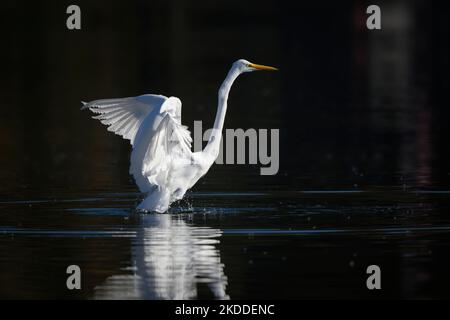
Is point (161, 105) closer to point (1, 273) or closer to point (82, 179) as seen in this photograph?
point (1, 273)

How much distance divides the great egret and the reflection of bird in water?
78 cm

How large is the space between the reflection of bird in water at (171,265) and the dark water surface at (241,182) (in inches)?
1.0

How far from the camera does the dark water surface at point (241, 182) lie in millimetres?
14766

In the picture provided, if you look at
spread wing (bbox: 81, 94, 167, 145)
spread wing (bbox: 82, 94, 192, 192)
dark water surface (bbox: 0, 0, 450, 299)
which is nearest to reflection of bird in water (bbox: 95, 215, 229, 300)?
dark water surface (bbox: 0, 0, 450, 299)

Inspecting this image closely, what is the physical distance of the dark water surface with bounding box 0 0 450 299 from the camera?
14766 mm

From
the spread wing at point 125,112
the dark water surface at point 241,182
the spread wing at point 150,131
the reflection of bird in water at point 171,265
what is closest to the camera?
the reflection of bird in water at point 171,265

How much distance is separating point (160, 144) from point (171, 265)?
3393mm

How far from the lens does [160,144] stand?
60.1 feet

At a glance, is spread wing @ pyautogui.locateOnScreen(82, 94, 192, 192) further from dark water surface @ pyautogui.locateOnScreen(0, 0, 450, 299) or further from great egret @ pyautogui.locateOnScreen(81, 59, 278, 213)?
dark water surface @ pyautogui.locateOnScreen(0, 0, 450, 299)

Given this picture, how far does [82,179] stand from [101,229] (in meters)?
5.56

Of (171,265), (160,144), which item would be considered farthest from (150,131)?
(171,265)

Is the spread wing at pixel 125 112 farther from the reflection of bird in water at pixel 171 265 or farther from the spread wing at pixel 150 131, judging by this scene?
the reflection of bird in water at pixel 171 265

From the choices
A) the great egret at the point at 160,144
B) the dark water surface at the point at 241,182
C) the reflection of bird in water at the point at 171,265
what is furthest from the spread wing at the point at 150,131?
the reflection of bird in water at the point at 171,265
